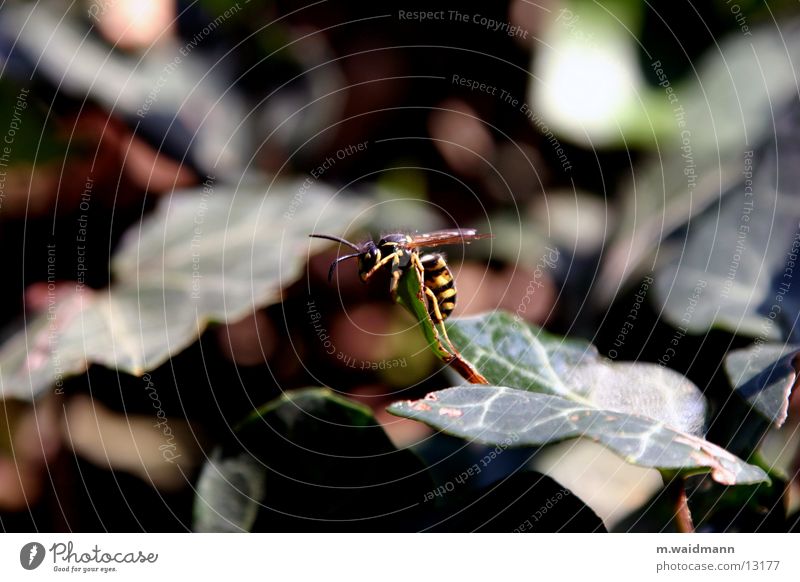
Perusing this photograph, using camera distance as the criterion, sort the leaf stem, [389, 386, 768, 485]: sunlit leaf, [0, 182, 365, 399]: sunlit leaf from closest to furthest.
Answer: [389, 386, 768, 485]: sunlit leaf → the leaf stem → [0, 182, 365, 399]: sunlit leaf

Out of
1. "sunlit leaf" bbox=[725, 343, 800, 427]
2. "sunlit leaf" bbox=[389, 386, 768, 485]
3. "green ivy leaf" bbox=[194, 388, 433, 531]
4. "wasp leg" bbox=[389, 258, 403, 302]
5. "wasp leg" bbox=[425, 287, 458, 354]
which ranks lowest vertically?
"green ivy leaf" bbox=[194, 388, 433, 531]

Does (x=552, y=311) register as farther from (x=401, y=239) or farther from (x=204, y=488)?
(x=204, y=488)

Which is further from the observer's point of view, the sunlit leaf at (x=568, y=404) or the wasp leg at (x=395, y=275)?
the wasp leg at (x=395, y=275)

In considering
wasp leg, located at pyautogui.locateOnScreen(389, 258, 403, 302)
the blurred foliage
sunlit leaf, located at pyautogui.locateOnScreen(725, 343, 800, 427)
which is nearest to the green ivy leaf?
the blurred foliage

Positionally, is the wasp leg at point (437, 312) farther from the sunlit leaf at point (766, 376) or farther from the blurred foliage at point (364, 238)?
the sunlit leaf at point (766, 376)

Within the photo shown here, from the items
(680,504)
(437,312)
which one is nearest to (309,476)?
(437,312)

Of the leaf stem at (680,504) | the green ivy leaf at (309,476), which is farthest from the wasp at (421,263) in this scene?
the leaf stem at (680,504)

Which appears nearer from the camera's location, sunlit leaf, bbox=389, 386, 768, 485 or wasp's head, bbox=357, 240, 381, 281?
sunlit leaf, bbox=389, 386, 768, 485

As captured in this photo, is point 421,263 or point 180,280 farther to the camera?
point 180,280

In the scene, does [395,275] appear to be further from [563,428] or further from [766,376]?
[766,376]

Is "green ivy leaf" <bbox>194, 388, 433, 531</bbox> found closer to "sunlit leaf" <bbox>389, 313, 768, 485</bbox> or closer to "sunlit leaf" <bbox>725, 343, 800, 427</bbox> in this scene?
"sunlit leaf" <bbox>389, 313, 768, 485</bbox>
